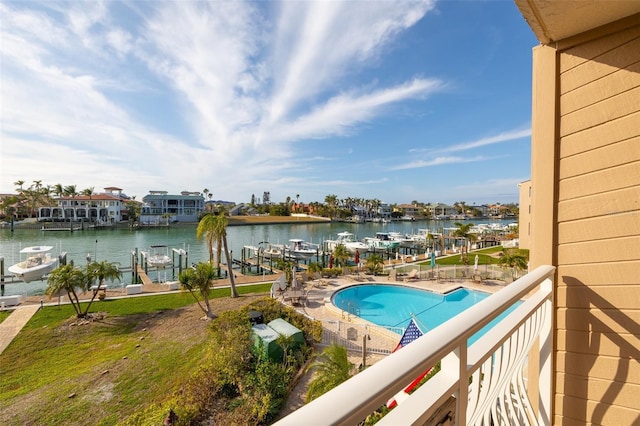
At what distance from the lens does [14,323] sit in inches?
420

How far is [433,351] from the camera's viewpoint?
653 mm

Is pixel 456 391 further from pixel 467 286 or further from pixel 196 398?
pixel 467 286

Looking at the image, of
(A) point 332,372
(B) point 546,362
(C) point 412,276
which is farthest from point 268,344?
(C) point 412,276

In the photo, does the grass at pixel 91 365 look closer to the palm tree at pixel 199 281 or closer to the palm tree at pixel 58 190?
the palm tree at pixel 199 281

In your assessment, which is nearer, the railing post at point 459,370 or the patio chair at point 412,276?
the railing post at point 459,370

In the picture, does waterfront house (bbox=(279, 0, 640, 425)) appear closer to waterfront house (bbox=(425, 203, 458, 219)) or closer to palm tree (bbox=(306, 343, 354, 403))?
palm tree (bbox=(306, 343, 354, 403))

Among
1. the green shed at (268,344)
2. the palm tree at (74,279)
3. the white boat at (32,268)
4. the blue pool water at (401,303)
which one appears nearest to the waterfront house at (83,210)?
the white boat at (32,268)

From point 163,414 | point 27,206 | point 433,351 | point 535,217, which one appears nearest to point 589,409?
point 535,217

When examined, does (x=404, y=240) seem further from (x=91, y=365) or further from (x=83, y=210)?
(x=83, y=210)

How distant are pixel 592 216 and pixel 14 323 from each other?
614 inches

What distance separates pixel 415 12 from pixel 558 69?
3.19 m

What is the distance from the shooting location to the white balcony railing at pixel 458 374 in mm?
476

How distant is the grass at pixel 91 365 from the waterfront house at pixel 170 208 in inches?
1935

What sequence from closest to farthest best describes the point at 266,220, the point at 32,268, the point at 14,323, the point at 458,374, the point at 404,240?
1. the point at 458,374
2. the point at 14,323
3. the point at 32,268
4. the point at 404,240
5. the point at 266,220
